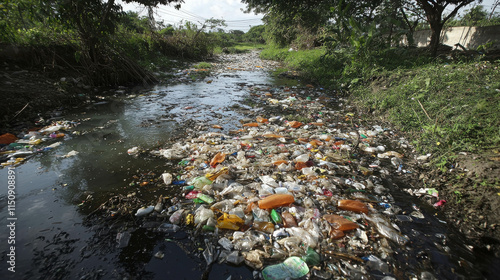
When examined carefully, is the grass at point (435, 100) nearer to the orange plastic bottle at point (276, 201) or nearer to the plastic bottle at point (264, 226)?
the orange plastic bottle at point (276, 201)

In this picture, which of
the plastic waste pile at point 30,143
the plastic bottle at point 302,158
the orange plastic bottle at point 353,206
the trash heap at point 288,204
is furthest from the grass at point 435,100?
the plastic waste pile at point 30,143

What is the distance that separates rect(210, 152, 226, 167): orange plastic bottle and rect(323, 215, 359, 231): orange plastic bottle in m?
1.31

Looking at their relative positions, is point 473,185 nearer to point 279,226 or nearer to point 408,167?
point 408,167

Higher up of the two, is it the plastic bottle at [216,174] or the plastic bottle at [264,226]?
the plastic bottle at [216,174]

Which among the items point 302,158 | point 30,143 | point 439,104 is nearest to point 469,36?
point 439,104

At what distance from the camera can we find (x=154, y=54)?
1022 centimetres

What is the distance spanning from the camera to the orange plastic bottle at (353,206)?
74.5 inches

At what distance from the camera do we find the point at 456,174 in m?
2.22

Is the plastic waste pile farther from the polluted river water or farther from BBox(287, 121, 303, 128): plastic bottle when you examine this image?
BBox(287, 121, 303, 128): plastic bottle

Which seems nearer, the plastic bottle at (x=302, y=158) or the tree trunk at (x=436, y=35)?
A: the plastic bottle at (x=302, y=158)

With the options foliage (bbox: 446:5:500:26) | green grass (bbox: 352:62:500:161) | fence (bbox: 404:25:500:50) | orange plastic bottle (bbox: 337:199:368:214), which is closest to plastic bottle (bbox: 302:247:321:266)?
orange plastic bottle (bbox: 337:199:368:214)

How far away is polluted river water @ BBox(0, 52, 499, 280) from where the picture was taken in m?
1.44

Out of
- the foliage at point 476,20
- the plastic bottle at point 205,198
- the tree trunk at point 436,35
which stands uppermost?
the foliage at point 476,20

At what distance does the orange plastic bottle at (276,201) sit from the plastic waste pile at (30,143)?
8.27ft
